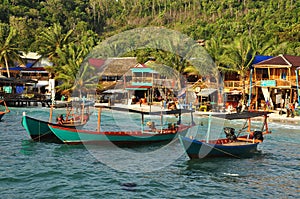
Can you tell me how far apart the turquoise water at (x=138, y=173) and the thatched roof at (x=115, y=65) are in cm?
3372

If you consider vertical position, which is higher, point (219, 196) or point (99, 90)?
point (99, 90)

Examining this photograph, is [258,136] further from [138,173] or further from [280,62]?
[280,62]

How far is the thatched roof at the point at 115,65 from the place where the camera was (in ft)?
187

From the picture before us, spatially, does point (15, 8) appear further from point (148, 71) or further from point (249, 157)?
point (249, 157)

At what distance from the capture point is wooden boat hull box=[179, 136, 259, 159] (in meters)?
18.5

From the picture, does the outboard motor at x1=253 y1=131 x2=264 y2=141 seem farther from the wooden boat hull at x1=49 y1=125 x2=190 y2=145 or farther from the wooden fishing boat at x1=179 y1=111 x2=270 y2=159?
the wooden boat hull at x1=49 y1=125 x2=190 y2=145

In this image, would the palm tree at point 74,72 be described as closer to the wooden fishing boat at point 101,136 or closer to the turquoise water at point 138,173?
the turquoise water at point 138,173

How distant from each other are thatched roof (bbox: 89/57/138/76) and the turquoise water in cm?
3372

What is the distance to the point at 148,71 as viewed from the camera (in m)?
51.8

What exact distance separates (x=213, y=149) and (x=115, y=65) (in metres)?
41.3

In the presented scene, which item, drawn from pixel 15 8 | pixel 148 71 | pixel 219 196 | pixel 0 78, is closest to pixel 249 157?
pixel 219 196

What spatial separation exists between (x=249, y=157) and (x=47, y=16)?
300 feet

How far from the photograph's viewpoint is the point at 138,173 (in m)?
17.3

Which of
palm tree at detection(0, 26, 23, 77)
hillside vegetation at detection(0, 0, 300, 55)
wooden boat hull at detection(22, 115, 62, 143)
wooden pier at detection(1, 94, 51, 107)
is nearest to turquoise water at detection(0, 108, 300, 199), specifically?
wooden boat hull at detection(22, 115, 62, 143)
